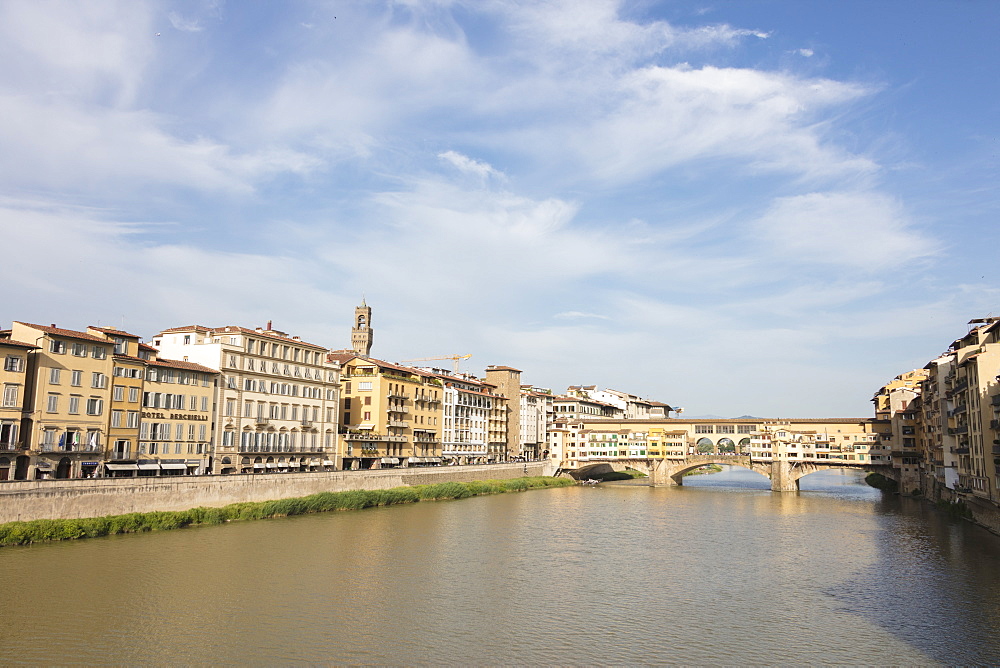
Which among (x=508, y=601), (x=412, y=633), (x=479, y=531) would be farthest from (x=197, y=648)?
(x=479, y=531)

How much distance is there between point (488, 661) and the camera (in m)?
24.7

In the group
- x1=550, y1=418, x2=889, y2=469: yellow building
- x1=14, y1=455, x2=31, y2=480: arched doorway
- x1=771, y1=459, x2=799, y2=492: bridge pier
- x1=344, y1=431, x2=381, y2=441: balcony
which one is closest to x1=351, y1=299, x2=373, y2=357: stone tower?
x1=550, y1=418, x2=889, y2=469: yellow building

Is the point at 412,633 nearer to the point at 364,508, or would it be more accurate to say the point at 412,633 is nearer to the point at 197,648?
the point at 197,648

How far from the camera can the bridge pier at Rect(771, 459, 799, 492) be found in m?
89.6

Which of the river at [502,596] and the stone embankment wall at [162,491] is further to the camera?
the stone embankment wall at [162,491]

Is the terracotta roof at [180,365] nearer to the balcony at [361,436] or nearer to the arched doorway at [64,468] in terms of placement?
the arched doorway at [64,468]

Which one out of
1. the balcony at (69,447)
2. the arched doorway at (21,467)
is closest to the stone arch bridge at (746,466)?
the balcony at (69,447)

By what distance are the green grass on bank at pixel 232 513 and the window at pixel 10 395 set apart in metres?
9.27

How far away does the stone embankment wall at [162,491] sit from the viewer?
41.6 metres

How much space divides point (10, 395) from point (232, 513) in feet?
50.7

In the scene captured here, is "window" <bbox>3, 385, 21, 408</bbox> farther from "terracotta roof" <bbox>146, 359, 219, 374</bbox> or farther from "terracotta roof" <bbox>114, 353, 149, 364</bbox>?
"terracotta roof" <bbox>146, 359, 219, 374</bbox>

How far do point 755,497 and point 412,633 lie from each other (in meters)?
62.9

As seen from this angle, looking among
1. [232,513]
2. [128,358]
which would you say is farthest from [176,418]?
[232,513]

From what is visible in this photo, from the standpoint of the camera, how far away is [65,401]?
163 feet
